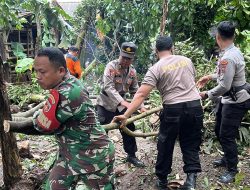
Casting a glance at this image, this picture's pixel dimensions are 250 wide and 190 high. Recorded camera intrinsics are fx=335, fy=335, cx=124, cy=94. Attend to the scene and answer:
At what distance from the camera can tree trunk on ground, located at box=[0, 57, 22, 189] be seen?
10.9 feet

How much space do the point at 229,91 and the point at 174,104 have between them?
87 centimetres

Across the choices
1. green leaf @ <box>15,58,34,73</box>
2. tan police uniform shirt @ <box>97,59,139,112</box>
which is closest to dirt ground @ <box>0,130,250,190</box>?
tan police uniform shirt @ <box>97,59,139,112</box>

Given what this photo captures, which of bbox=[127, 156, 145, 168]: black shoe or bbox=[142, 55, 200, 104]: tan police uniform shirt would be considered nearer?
bbox=[142, 55, 200, 104]: tan police uniform shirt

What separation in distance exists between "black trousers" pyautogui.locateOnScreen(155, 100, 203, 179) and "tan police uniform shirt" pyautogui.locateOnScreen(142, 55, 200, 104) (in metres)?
0.09

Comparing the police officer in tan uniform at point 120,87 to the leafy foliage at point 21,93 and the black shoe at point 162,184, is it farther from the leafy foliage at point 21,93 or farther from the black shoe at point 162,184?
the leafy foliage at point 21,93

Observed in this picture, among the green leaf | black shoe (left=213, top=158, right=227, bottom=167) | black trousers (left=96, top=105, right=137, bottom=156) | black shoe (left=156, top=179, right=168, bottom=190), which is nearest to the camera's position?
black shoe (left=156, top=179, right=168, bottom=190)

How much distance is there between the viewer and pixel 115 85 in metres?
4.97

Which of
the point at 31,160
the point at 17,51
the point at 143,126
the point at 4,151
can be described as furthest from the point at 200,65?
the point at 17,51

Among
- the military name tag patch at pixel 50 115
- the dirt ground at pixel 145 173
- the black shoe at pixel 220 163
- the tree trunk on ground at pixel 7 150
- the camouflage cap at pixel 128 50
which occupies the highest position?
the camouflage cap at pixel 128 50

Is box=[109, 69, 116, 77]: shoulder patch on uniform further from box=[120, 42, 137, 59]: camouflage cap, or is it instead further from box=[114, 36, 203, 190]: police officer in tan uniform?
box=[114, 36, 203, 190]: police officer in tan uniform

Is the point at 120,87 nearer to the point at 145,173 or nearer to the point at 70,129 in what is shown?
the point at 145,173

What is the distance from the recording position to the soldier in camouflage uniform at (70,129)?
101 inches

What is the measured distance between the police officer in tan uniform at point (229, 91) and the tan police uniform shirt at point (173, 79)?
0.44 meters

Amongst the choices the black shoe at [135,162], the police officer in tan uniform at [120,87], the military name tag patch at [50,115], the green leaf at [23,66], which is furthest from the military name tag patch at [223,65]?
the green leaf at [23,66]
